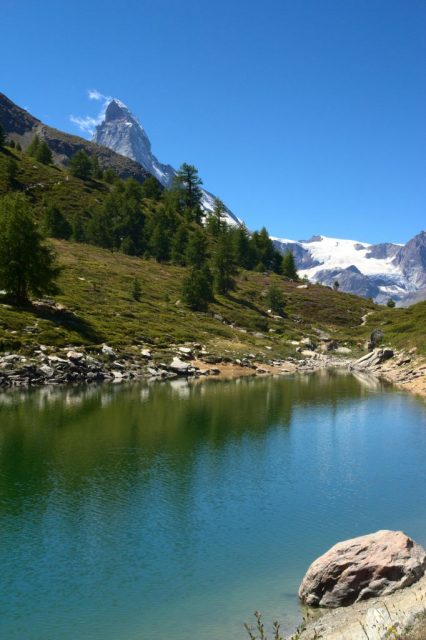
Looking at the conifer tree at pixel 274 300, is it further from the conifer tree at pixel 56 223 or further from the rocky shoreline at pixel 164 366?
the conifer tree at pixel 56 223

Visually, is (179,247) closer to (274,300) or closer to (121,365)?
(274,300)

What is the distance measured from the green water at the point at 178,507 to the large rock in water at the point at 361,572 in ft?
3.83

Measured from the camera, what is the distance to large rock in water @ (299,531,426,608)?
1822cm

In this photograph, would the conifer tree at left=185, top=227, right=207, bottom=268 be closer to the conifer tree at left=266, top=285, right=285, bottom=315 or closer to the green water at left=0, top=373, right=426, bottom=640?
the conifer tree at left=266, top=285, right=285, bottom=315

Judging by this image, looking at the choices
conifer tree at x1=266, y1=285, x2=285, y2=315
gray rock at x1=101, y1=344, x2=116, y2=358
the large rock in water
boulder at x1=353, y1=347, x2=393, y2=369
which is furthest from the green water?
conifer tree at x1=266, y1=285, x2=285, y2=315

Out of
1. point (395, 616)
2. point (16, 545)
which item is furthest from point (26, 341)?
Result: point (395, 616)

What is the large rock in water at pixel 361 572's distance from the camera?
18.2m

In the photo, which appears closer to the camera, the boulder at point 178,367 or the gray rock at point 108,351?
the gray rock at point 108,351

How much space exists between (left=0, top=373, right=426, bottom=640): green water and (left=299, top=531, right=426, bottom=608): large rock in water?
117 cm

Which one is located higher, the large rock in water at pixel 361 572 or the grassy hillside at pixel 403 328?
the grassy hillside at pixel 403 328

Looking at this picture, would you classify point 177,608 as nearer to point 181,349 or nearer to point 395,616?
point 395,616

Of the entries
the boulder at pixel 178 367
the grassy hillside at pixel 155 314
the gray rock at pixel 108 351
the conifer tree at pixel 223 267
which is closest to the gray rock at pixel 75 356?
the grassy hillside at pixel 155 314

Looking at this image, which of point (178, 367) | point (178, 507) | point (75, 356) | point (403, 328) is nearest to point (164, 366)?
point (178, 367)

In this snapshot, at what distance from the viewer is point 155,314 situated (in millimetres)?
117875
